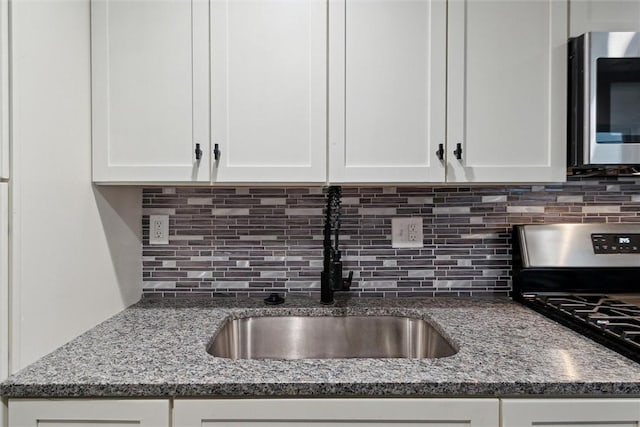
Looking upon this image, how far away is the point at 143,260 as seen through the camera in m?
1.63

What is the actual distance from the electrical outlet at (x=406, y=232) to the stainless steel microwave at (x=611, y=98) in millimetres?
627

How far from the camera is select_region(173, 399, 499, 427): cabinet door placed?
92 cm

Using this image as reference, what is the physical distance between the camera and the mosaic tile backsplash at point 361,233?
163cm

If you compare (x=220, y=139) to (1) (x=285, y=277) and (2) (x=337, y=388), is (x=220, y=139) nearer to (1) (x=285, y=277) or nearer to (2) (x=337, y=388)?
(1) (x=285, y=277)

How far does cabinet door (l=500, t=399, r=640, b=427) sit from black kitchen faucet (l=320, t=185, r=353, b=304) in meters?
0.72

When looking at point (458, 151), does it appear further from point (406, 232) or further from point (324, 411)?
point (324, 411)

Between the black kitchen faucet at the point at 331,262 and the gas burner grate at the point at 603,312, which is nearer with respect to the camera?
the gas burner grate at the point at 603,312

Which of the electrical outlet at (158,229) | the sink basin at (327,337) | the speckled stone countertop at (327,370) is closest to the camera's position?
the speckled stone countertop at (327,370)

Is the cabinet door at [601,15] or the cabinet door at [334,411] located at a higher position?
the cabinet door at [601,15]

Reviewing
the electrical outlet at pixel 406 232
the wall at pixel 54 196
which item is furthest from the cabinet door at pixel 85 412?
the electrical outlet at pixel 406 232

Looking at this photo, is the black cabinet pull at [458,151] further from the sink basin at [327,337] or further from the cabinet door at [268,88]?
the sink basin at [327,337]

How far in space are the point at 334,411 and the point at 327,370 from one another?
9 cm

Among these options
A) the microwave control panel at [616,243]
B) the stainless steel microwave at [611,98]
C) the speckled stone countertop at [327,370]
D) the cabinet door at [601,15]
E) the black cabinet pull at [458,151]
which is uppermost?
the cabinet door at [601,15]

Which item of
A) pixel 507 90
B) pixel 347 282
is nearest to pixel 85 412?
pixel 347 282
